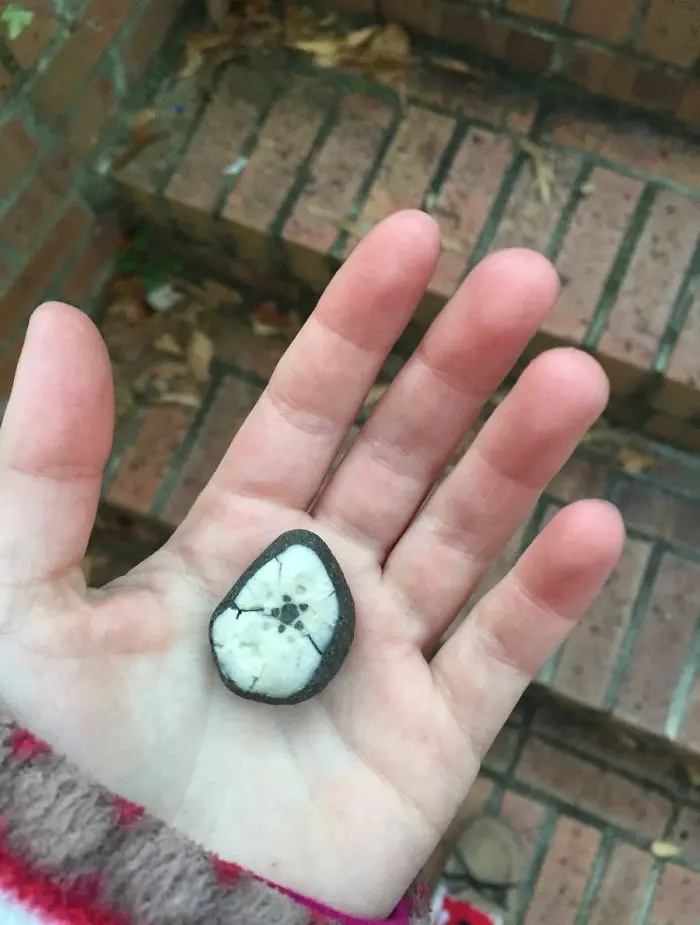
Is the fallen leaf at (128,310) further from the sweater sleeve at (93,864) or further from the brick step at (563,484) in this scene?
the sweater sleeve at (93,864)

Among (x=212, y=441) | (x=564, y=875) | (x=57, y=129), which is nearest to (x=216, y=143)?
(x=57, y=129)

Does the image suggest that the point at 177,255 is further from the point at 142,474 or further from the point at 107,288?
the point at 142,474

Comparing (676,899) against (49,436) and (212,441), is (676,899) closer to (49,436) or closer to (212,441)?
(212,441)

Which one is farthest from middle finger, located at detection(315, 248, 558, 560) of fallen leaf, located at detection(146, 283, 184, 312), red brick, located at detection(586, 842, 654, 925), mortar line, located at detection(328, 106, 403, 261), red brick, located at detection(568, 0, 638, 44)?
red brick, located at detection(586, 842, 654, 925)

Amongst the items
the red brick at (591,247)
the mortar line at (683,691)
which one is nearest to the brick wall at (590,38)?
the red brick at (591,247)

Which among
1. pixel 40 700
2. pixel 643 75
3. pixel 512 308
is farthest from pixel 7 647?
pixel 643 75

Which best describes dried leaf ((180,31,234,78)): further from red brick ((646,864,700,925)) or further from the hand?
red brick ((646,864,700,925))
